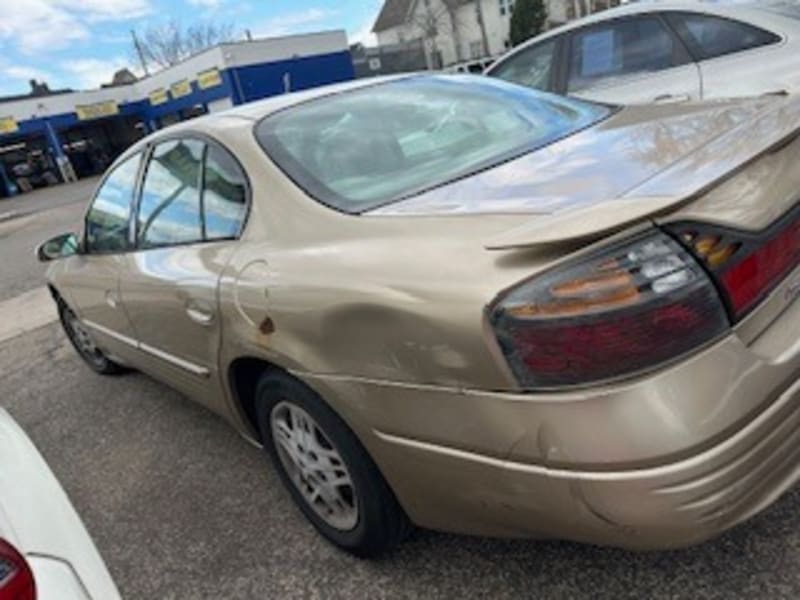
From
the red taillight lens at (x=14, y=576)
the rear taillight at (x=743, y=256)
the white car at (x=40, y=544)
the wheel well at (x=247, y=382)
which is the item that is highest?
the rear taillight at (x=743, y=256)

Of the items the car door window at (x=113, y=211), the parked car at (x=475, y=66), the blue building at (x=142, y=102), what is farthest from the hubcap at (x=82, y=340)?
the blue building at (x=142, y=102)

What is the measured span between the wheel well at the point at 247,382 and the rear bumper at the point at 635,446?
78 cm

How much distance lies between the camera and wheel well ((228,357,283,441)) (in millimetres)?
2389

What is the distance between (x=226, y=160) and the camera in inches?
99.1

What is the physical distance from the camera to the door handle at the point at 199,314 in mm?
2432

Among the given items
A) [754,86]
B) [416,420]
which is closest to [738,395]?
[416,420]

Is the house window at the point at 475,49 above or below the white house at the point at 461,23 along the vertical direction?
below

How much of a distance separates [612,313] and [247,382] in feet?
4.86

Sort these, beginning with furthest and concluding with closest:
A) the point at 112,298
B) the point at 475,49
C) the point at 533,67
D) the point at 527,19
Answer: the point at 475,49 < the point at 527,19 < the point at 533,67 < the point at 112,298

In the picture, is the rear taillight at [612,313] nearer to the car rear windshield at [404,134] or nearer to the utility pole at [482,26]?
the car rear windshield at [404,134]

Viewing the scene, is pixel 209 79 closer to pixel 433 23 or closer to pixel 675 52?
pixel 433 23

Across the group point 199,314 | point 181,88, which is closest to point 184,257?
point 199,314

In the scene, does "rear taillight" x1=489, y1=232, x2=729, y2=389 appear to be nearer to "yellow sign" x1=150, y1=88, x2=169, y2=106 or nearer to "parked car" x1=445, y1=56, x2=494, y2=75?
"parked car" x1=445, y1=56, x2=494, y2=75

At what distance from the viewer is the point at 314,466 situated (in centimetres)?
232
